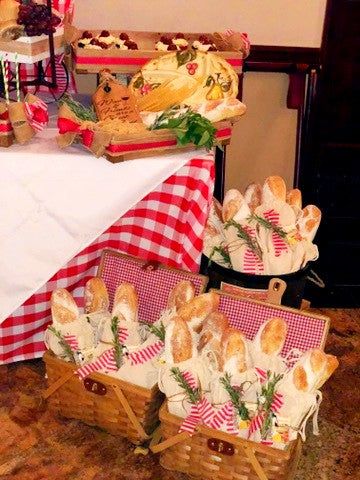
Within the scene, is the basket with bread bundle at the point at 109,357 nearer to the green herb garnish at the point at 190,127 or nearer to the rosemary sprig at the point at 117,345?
the rosemary sprig at the point at 117,345

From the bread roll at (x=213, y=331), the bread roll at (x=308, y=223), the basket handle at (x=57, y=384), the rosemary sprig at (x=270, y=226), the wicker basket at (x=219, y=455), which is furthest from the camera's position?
the bread roll at (x=308, y=223)

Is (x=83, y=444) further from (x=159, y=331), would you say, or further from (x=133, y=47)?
(x=133, y=47)

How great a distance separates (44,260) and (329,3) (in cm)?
192

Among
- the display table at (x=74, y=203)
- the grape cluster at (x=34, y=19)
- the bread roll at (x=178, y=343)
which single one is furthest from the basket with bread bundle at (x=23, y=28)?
the bread roll at (x=178, y=343)

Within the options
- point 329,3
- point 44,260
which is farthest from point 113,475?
point 329,3

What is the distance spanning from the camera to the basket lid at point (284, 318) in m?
2.24

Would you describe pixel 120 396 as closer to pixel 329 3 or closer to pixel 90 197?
pixel 90 197

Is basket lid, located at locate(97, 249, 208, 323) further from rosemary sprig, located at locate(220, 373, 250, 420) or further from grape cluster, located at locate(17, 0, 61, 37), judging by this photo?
grape cluster, located at locate(17, 0, 61, 37)

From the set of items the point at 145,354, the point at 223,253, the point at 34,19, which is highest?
the point at 34,19

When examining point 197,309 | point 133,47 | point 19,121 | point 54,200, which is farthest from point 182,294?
point 133,47

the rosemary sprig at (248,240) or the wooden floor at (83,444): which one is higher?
the rosemary sprig at (248,240)

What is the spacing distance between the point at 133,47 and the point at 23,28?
44 cm

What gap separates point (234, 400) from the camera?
197cm

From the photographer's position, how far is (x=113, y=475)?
2.16m
